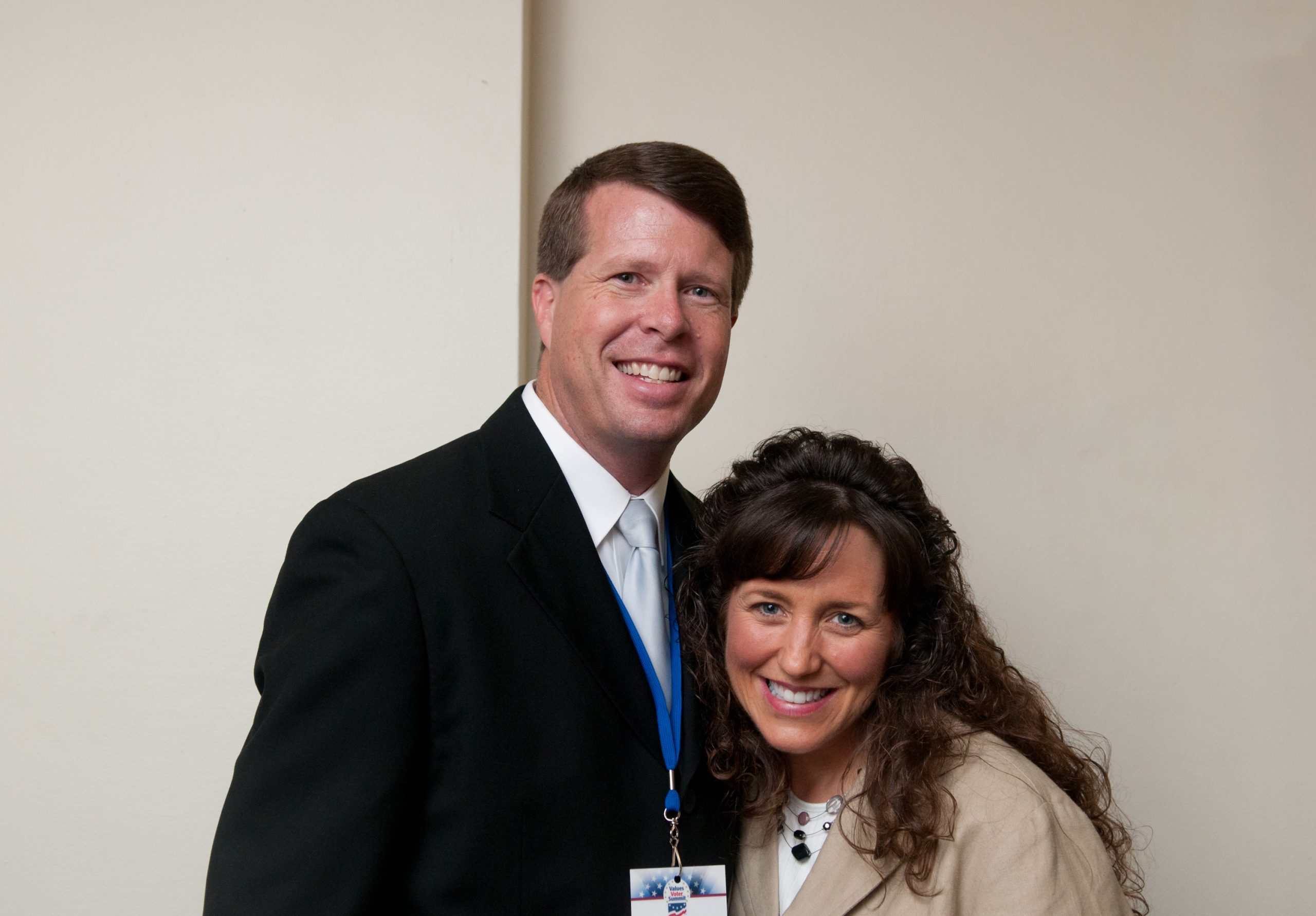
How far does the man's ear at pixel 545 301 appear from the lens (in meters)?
2.00

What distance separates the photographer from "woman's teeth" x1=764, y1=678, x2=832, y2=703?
5.85ft

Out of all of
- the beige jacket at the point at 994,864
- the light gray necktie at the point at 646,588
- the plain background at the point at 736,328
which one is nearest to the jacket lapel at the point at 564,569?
the light gray necktie at the point at 646,588

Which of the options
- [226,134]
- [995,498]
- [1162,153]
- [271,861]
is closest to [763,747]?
[271,861]

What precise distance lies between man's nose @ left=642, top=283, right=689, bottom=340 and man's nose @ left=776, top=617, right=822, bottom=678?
0.53m

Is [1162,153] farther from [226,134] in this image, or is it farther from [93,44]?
[93,44]

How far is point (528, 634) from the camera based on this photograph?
1.61 m

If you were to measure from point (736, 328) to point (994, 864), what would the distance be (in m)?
1.65

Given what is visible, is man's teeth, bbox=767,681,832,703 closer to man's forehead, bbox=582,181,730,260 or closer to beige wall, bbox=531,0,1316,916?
man's forehead, bbox=582,181,730,260

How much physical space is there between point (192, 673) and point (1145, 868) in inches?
→ 102

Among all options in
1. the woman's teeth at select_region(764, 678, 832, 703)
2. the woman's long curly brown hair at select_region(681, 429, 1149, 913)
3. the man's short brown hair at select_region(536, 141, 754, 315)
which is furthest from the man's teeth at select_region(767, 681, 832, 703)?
the man's short brown hair at select_region(536, 141, 754, 315)

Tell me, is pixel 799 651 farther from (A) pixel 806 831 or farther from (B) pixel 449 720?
(B) pixel 449 720

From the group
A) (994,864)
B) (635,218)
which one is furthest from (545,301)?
(994,864)

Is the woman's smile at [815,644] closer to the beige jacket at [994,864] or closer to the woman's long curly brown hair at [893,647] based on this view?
the woman's long curly brown hair at [893,647]

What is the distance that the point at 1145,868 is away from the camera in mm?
2994
